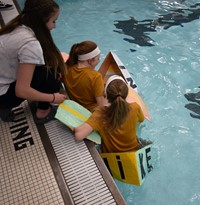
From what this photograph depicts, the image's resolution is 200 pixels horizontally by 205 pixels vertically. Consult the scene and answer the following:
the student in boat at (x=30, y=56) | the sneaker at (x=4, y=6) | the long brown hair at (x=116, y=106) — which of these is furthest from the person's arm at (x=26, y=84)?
the sneaker at (x=4, y=6)

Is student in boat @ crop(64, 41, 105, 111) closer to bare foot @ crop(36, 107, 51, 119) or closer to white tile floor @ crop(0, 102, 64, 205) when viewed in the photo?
bare foot @ crop(36, 107, 51, 119)

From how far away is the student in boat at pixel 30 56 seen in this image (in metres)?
1.73

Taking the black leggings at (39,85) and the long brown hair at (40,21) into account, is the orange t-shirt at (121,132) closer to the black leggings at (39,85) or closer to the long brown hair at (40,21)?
the black leggings at (39,85)

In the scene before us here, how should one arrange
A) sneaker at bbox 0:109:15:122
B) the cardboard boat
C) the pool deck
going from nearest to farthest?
the pool deck
sneaker at bbox 0:109:15:122
the cardboard boat

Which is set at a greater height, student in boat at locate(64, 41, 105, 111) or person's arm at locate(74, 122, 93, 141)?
student in boat at locate(64, 41, 105, 111)

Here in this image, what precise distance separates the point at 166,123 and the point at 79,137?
1.50 m

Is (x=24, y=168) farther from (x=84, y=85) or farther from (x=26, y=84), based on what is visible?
(x=84, y=85)

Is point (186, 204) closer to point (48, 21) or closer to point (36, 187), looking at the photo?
point (36, 187)

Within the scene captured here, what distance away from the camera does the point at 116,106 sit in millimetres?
1874

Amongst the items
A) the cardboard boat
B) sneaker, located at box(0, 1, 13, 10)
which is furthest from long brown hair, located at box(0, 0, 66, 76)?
sneaker, located at box(0, 1, 13, 10)

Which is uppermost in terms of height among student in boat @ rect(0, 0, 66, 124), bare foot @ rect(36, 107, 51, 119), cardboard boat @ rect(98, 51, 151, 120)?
student in boat @ rect(0, 0, 66, 124)

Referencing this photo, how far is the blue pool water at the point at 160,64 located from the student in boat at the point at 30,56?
47.1 inches

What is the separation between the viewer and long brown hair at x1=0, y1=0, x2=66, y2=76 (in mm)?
1754

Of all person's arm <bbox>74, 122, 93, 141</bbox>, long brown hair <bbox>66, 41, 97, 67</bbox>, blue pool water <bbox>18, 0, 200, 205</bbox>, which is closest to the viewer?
person's arm <bbox>74, 122, 93, 141</bbox>
